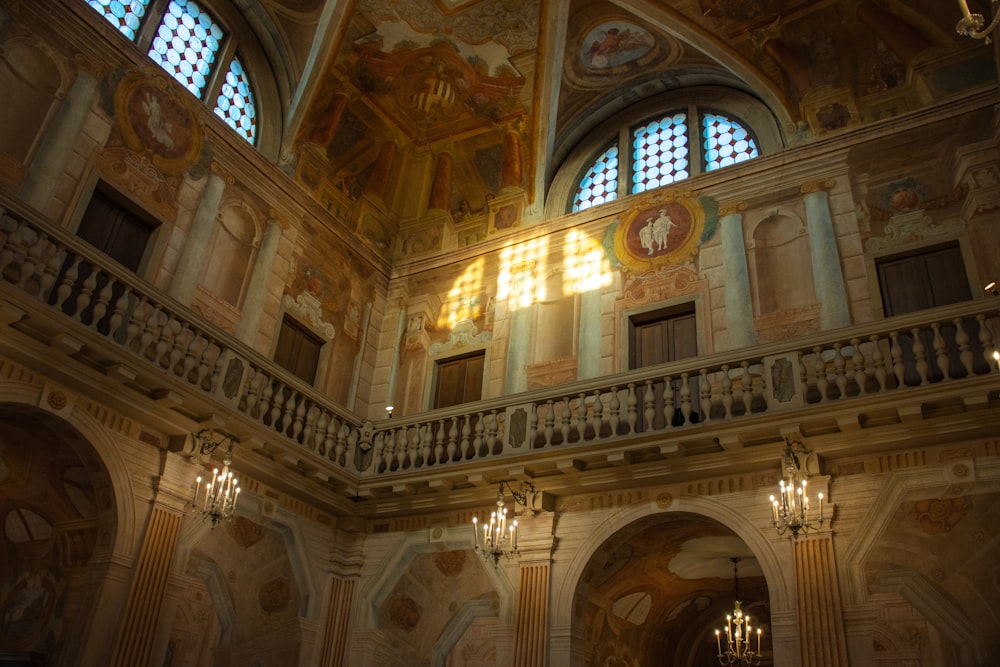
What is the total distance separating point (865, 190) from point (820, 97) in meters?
2.03

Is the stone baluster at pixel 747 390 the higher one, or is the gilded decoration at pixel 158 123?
the gilded decoration at pixel 158 123

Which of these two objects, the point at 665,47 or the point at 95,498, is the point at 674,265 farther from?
the point at 95,498

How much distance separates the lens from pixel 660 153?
15180 millimetres

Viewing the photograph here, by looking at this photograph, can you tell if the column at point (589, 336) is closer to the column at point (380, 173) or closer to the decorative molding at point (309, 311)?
the decorative molding at point (309, 311)

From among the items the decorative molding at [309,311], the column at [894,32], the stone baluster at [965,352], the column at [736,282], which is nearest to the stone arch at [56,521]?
the decorative molding at [309,311]

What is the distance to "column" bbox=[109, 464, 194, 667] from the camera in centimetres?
946

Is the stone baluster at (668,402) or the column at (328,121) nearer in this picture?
the stone baluster at (668,402)

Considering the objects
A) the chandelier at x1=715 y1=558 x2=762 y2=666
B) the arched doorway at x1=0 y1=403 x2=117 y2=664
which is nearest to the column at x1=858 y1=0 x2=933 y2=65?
the chandelier at x1=715 y1=558 x2=762 y2=666

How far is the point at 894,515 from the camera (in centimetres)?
920

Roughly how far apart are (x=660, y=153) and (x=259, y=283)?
7472 millimetres

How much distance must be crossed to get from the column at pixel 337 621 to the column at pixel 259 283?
13.0 ft

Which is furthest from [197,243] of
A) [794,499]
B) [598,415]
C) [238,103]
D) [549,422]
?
[794,499]

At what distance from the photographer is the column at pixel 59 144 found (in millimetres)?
10438

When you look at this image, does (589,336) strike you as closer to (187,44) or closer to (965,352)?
(965,352)
